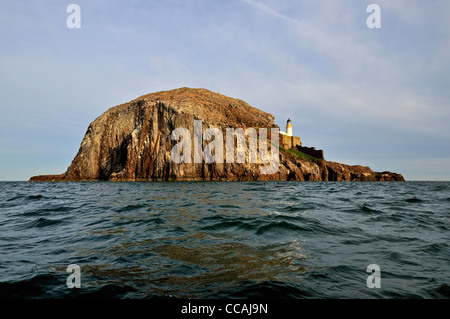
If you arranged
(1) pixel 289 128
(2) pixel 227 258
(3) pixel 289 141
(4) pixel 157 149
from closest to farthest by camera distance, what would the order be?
1. (2) pixel 227 258
2. (4) pixel 157 149
3. (3) pixel 289 141
4. (1) pixel 289 128

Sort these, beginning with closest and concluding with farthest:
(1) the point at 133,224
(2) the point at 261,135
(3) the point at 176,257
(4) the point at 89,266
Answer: (4) the point at 89,266 → (3) the point at 176,257 → (1) the point at 133,224 → (2) the point at 261,135

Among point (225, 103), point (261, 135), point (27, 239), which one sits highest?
point (225, 103)

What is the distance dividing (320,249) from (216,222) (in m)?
3.98

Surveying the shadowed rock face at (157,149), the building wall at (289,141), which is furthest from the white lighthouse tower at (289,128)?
the shadowed rock face at (157,149)

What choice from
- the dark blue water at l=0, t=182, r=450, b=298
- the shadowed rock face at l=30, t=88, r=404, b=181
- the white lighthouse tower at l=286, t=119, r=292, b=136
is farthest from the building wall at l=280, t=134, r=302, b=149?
the dark blue water at l=0, t=182, r=450, b=298

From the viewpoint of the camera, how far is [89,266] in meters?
4.95

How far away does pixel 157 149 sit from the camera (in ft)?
234

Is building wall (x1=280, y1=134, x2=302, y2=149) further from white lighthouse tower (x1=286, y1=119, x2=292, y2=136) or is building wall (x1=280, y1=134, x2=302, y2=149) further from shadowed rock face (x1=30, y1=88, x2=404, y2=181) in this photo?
shadowed rock face (x1=30, y1=88, x2=404, y2=181)

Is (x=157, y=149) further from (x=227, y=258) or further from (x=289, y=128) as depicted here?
(x=227, y=258)

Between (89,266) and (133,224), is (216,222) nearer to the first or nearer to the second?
(133,224)

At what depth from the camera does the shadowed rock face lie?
68812 millimetres

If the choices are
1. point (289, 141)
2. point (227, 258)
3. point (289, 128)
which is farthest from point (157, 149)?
point (227, 258)
